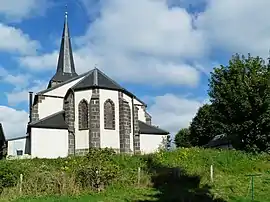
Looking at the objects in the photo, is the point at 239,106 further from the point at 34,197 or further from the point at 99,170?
the point at 34,197

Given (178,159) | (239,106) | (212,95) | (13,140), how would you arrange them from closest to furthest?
(178,159), (239,106), (212,95), (13,140)

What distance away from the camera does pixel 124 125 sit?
3738cm

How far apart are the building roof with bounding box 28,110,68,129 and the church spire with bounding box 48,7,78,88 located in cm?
1196

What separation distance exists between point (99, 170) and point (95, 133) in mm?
18962

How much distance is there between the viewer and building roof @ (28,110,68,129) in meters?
36.7

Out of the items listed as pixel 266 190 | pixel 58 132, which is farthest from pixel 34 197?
pixel 58 132

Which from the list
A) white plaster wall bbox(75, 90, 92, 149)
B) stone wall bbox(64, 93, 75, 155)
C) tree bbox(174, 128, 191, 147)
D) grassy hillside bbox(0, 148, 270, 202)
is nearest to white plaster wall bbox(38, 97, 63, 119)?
stone wall bbox(64, 93, 75, 155)

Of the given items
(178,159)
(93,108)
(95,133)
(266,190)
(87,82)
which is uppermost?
(87,82)

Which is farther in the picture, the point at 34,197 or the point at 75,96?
the point at 75,96

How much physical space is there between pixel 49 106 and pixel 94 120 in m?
7.20

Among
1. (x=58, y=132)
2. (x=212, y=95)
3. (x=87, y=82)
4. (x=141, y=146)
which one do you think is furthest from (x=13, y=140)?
(x=212, y=95)

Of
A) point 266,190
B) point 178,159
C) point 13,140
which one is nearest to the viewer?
point 266,190

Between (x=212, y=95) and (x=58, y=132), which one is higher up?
(x=212, y=95)

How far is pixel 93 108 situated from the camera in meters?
36.3
